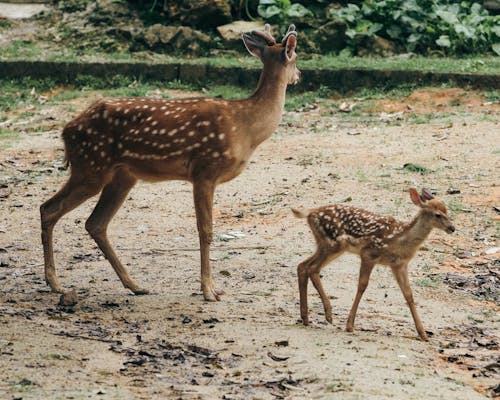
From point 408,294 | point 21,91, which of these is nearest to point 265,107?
point 408,294

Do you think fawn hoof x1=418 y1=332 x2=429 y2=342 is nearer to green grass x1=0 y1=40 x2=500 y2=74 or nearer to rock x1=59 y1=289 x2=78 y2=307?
rock x1=59 y1=289 x2=78 y2=307

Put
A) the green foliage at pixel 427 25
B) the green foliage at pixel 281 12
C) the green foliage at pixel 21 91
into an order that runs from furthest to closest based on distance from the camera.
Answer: the green foliage at pixel 281 12 < the green foliage at pixel 427 25 < the green foliage at pixel 21 91

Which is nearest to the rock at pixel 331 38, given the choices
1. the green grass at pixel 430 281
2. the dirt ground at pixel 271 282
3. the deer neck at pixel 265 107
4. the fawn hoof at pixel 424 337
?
the dirt ground at pixel 271 282

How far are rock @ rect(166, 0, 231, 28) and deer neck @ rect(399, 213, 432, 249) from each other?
→ 1210 centimetres

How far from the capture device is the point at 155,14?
2022 cm

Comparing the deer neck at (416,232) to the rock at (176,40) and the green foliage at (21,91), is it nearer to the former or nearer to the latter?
the green foliage at (21,91)

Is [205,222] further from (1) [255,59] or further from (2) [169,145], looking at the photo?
(1) [255,59]

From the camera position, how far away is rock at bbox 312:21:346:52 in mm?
18641

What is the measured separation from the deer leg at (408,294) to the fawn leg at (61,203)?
2.66 meters

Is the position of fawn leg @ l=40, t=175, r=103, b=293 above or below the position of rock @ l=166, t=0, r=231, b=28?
above

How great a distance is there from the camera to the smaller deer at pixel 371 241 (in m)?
7.92

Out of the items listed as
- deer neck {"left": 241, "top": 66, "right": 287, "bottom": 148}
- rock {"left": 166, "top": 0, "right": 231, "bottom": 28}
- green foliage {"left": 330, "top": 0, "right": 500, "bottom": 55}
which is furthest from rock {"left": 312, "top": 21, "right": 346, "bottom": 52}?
deer neck {"left": 241, "top": 66, "right": 287, "bottom": 148}

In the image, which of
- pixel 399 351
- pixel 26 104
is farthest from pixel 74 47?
pixel 399 351

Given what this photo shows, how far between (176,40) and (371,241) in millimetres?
11853
